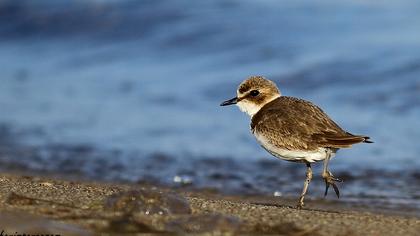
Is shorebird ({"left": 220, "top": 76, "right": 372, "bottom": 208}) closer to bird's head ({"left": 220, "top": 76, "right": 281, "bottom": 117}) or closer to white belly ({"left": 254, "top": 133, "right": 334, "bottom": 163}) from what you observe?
white belly ({"left": 254, "top": 133, "right": 334, "bottom": 163})

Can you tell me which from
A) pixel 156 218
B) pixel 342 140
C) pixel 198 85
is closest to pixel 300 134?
pixel 342 140

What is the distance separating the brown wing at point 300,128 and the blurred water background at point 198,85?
1998 millimetres

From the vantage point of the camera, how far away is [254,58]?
15117mm

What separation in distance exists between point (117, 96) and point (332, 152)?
23.5ft

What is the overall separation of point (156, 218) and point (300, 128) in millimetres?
1814

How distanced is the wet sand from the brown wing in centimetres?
68

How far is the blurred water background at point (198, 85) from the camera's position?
10281 mm

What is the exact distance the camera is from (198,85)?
1368cm

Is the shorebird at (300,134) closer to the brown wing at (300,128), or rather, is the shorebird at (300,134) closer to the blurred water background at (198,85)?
the brown wing at (300,128)

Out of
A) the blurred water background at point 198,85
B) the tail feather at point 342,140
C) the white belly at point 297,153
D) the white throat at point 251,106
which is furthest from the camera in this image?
the blurred water background at point 198,85

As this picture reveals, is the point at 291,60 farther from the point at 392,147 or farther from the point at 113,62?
the point at 392,147

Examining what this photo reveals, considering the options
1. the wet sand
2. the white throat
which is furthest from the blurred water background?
the wet sand

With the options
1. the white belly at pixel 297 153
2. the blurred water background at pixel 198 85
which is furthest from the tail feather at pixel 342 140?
the blurred water background at pixel 198 85

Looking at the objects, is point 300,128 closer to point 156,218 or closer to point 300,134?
point 300,134
